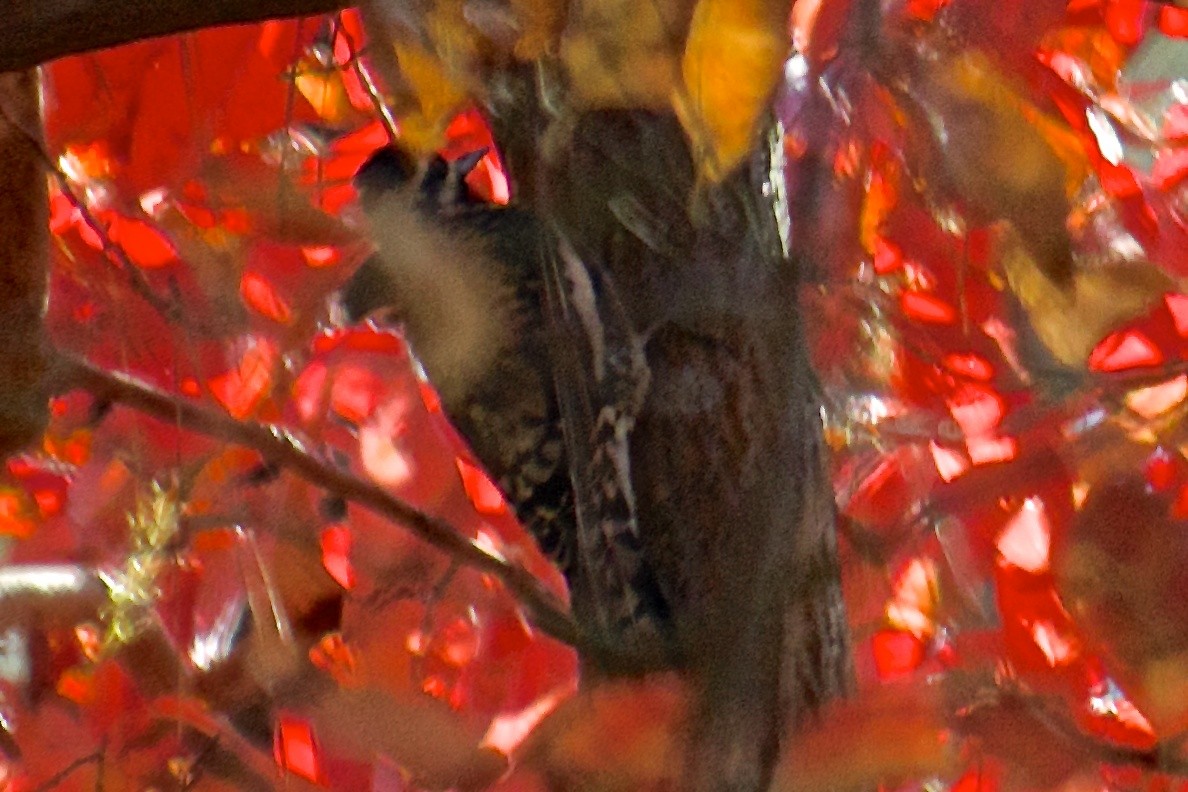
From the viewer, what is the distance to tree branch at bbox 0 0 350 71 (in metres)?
0.28

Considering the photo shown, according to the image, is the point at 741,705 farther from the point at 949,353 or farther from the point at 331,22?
the point at 331,22

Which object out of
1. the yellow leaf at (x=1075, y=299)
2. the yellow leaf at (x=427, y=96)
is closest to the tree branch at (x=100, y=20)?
the yellow leaf at (x=427, y=96)

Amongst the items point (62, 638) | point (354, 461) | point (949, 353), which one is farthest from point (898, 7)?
point (62, 638)

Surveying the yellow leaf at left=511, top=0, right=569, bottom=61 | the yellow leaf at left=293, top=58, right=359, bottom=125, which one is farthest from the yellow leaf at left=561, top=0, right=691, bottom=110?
the yellow leaf at left=293, top=58, right=359, bottom=125

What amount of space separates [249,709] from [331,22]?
197mm

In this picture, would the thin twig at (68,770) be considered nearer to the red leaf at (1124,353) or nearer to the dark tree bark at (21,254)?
the dark tree bark at (21,254)

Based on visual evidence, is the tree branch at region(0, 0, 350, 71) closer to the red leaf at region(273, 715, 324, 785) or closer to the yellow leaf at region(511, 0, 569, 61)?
the yellow leaf at region(511, 0, 569, 61)

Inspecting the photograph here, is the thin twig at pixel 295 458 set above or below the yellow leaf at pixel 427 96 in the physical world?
below

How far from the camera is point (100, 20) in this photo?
282 millimetres

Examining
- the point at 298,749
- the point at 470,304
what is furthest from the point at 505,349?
the point at 298,749

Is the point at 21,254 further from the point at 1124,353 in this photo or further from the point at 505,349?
the point at 1124,353

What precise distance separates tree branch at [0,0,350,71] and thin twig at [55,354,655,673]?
4.0 inches

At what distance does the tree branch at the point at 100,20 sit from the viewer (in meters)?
0.28

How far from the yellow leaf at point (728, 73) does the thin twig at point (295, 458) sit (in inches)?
4.8
